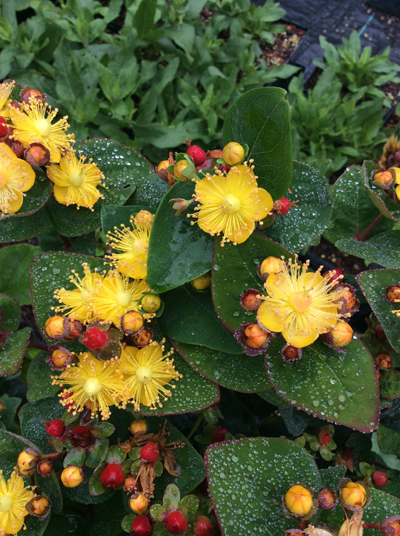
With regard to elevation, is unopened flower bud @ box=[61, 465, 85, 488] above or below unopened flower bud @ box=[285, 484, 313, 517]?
below

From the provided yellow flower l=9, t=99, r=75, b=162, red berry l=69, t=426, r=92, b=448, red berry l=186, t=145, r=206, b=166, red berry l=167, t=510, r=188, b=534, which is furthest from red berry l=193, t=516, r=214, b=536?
yellow flower l=9, t=99, r=75, b=162

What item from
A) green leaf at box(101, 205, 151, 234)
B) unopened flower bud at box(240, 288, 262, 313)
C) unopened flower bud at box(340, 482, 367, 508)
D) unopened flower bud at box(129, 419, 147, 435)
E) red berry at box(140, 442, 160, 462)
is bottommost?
unopened flower bud at box(129, 419, 147, 435)

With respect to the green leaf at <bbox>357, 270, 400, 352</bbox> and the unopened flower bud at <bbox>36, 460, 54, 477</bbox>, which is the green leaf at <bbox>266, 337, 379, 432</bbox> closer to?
the green leaf at <bbox>357, 270, 400, 352</bbox>

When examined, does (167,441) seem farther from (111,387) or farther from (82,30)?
(82,30)

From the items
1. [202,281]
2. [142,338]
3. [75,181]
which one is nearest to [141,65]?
[75,181]

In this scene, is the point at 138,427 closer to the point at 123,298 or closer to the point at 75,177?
the point at 123,298
